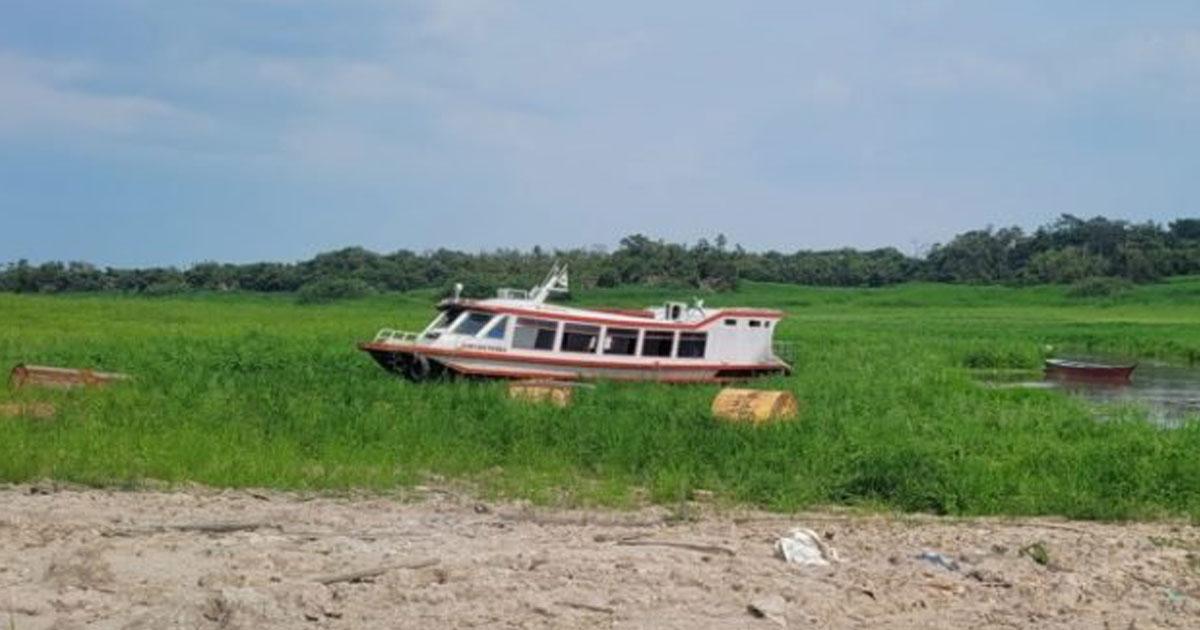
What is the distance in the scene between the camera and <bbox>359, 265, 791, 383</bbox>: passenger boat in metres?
22.4

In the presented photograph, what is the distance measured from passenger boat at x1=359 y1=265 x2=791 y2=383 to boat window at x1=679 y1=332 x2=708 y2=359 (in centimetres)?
2

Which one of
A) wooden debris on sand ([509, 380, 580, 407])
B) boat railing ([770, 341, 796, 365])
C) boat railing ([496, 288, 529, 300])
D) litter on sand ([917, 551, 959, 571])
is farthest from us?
boat railing ([770, 341, 796, 365])

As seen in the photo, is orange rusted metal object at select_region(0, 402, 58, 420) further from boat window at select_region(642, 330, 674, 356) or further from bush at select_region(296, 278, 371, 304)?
bush at select_region(296, 278, 371, 304)

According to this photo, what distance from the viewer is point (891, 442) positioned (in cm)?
1518

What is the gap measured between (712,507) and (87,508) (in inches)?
198

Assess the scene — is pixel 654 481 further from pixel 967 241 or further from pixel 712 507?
pixel 967 241

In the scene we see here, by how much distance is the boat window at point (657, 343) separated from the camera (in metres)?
24.5

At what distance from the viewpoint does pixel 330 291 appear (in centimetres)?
8169

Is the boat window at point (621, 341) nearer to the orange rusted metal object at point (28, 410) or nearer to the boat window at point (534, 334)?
the boat window at point (534, 334)

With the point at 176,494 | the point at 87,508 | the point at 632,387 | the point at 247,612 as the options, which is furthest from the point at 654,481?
the point at 632,387

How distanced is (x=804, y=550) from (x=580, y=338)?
50.4 ft

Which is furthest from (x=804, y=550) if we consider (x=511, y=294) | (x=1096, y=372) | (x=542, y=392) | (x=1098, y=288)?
(x=1098, y=288)

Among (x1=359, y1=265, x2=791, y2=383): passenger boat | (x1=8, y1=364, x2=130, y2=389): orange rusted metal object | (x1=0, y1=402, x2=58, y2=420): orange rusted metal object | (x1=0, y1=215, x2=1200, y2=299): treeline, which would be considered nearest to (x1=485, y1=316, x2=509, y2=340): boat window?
(x1=359, y1=265, x2=791, y2=383): passenger boat

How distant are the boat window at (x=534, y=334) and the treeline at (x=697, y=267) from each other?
5549 centimetres
